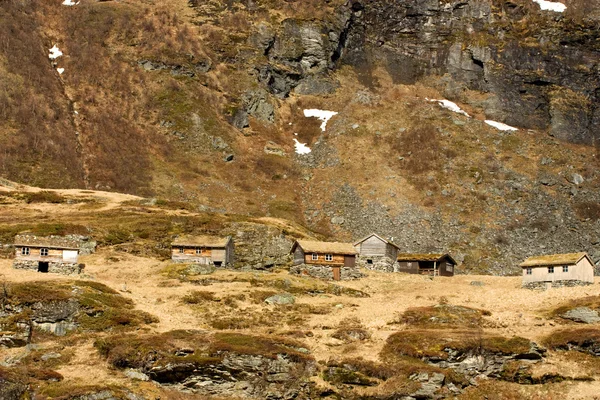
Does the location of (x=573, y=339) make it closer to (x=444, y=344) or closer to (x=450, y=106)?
(x=444, y=344)

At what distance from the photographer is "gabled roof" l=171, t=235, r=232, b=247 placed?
83500mm

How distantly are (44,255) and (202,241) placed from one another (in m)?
19.1

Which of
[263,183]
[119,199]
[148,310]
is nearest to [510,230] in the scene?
[263,183]

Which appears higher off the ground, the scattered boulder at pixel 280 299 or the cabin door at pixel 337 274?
the cabin door at pixel 337 274

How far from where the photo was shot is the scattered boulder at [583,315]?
59.0 meters

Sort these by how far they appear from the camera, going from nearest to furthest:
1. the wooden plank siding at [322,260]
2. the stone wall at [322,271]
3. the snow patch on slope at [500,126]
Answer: the stone wall at [322,271] < the wooden plank siding at [322,260] < the snow patch on slope at [500,126]

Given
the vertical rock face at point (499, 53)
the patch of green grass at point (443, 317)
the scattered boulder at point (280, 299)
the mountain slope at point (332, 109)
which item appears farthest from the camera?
the vertical rock face at point (499, 53)

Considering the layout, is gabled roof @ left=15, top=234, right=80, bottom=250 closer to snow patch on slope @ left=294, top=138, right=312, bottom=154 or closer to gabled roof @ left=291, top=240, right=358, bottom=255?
gabled roof @ left=291, top=240, right=358, bottom=255

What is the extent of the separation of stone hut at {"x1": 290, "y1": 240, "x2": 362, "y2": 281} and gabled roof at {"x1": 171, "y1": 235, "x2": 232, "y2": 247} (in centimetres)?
840

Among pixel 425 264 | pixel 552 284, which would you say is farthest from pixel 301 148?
pixel 552 284

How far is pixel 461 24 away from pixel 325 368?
148791 millimetres

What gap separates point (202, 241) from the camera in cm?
8419

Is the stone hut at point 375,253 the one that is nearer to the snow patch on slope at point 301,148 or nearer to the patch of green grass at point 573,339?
the patch of green grass at point 573,339

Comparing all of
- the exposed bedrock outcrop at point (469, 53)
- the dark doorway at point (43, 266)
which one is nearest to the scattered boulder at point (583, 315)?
the dark doorway at point (43, 266)
